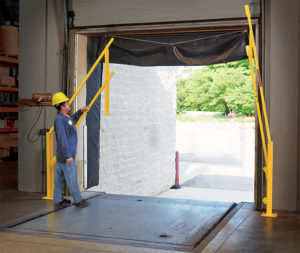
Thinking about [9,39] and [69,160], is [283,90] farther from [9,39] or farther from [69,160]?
[9,39]

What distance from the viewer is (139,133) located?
13.1m

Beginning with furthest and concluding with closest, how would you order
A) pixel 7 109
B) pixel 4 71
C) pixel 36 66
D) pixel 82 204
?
pixel 7 109
pixel 4 71
pixel 36 66
pixel 82 204

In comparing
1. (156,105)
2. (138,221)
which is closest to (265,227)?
(138,221)

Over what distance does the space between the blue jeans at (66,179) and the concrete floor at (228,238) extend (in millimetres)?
260

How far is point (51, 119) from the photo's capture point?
332 inches

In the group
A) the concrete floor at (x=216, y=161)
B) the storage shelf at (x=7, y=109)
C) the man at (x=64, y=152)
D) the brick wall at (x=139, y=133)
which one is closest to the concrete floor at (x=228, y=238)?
the man at (x=64, y=152)

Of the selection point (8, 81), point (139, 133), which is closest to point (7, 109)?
point (8, 81)

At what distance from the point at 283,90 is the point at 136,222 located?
2873 mm

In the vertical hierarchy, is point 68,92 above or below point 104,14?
below

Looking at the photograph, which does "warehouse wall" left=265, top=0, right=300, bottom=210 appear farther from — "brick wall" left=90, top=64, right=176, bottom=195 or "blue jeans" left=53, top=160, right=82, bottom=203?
"brick wall" left=90, top=64, right=176, bottom=195

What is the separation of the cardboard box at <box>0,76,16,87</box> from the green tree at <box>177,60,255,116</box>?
2026cm

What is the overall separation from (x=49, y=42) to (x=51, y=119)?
1380mm

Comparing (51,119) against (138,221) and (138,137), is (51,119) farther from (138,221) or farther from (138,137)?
(138,137)

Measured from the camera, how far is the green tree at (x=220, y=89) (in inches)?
1271
